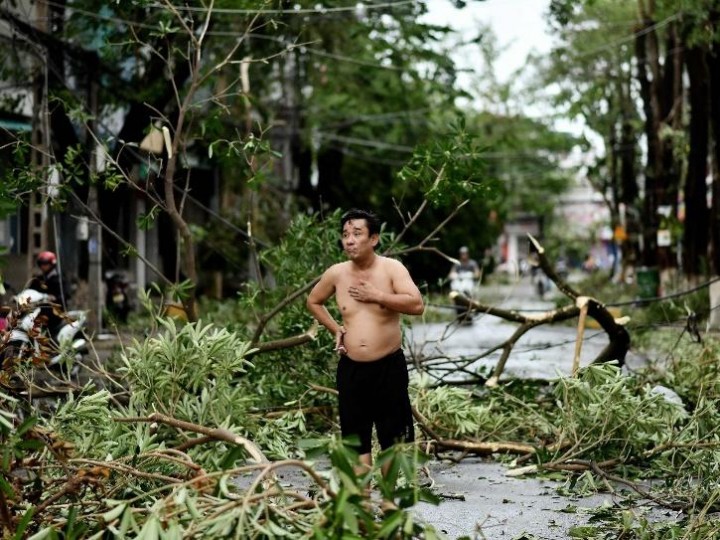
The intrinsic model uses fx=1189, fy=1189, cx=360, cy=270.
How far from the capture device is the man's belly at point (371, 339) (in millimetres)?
6766

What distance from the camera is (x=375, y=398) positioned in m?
6.81

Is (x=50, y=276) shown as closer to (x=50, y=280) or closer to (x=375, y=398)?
(x=50, y=280)

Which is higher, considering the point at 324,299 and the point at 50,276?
the point at 324,299

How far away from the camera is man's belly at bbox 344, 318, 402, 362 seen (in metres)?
6.77

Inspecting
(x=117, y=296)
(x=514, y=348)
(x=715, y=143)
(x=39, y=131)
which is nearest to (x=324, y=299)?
(x=39, y=131)

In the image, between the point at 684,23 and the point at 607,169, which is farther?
the point at 607,169

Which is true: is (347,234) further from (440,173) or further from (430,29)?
(430,29)

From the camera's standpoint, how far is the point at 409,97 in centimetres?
3309

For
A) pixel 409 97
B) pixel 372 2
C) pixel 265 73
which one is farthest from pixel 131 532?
pixel 409 97

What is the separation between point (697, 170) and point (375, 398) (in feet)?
56.8

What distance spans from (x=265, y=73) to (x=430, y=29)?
1093 cm

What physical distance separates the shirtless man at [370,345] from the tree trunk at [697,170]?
16.1m

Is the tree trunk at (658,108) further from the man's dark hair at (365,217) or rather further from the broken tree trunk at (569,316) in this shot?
the man's dark hair at (365,217)

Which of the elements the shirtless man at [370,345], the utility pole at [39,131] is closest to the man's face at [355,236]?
the shirtless man at [370,345]
